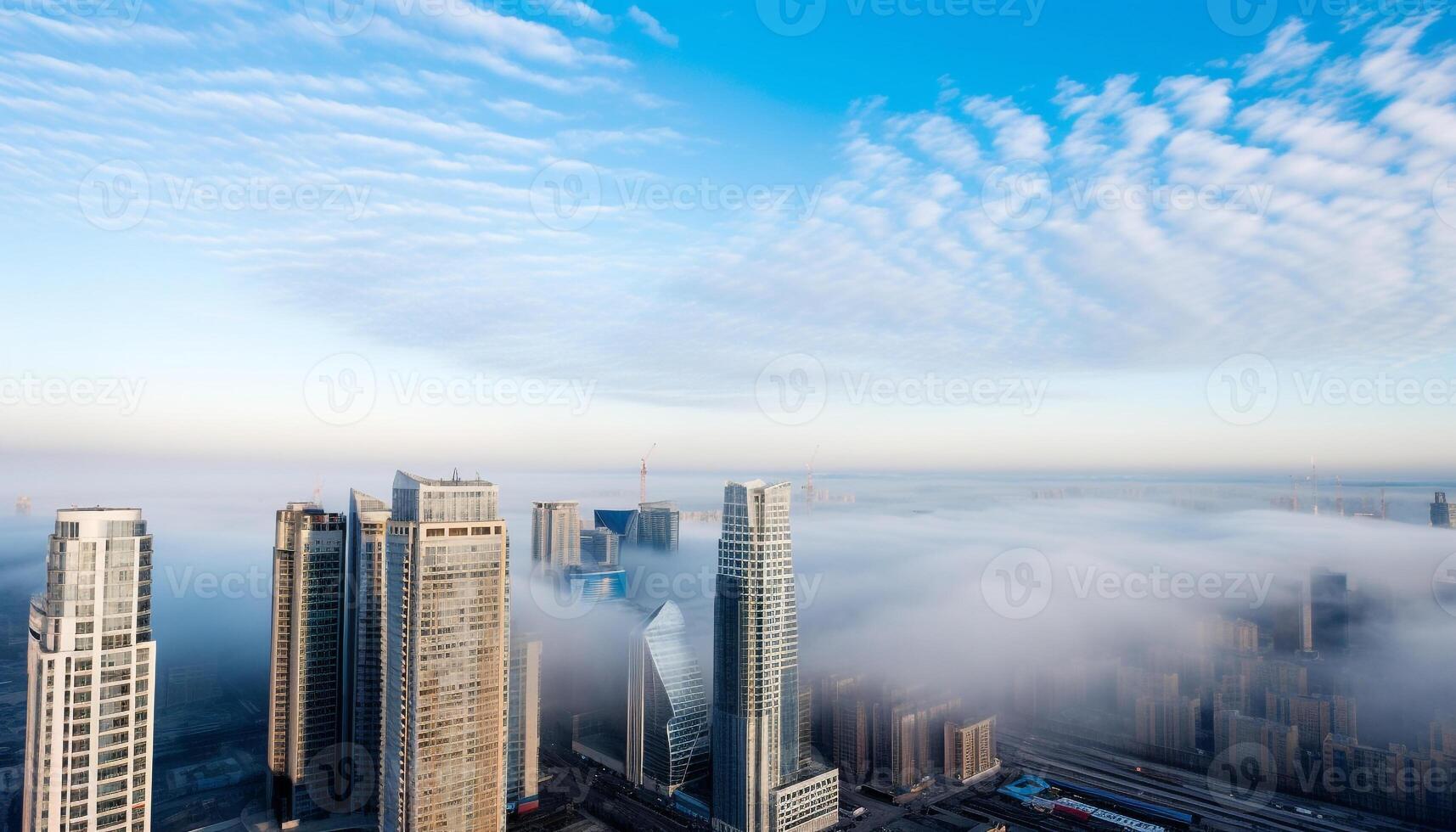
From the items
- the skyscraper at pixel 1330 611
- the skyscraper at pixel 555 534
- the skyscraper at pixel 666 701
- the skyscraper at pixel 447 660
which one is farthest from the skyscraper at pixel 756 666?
the skyscraper at pixel 1330 611

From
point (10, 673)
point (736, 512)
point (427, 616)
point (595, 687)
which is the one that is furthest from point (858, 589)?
point (10, 673)

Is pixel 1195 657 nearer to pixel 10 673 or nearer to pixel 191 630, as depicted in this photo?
pixel 191 630

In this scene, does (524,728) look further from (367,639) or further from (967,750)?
(967,750)

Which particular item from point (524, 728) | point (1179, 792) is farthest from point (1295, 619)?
point (524, 728)

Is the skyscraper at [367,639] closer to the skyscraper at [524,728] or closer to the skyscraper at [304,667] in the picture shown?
the skyscraper at [304,667]

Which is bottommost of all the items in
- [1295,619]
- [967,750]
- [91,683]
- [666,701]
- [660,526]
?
[967,750]
